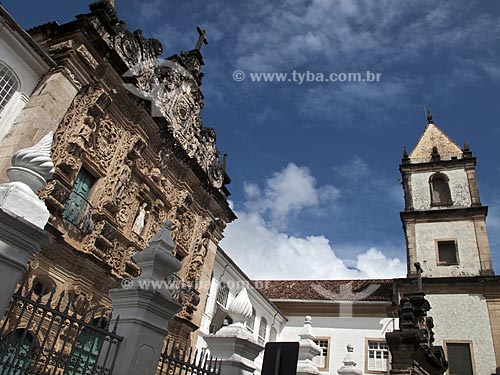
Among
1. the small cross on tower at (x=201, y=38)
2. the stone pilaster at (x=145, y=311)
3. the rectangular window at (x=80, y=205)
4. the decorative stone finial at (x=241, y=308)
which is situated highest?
the small cross on tower at (x=201, y=38)

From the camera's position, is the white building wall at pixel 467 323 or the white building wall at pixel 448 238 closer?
the white building wall at pixel 467 323

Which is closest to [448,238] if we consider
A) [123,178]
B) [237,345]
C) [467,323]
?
[467,323]

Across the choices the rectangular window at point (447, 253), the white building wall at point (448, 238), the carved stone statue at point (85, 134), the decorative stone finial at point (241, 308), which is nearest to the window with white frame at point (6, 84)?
the carved stone statue at point (85, 134)

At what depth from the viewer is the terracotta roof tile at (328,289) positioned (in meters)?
24.0

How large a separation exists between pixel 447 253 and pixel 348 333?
22.6ft

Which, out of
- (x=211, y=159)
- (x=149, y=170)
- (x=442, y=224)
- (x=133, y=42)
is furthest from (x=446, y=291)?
(x=133, y=42)

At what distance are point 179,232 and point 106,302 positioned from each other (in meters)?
3.97

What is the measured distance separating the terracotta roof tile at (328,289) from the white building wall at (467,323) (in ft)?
9.09

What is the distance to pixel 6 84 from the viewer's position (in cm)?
934

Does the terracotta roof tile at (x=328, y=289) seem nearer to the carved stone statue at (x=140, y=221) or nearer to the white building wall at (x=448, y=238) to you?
the white building wall at (x=448, y=238)

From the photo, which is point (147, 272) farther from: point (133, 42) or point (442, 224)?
point (442, 224)

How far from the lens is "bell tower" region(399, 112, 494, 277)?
21.9m

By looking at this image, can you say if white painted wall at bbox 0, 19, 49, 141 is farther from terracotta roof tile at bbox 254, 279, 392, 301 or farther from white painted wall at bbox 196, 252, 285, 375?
terracotta roof tile at bbox 254, 279, 392, 301

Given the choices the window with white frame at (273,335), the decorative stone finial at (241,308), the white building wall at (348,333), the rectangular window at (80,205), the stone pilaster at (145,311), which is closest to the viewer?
the stone pilaster at (145,311)
